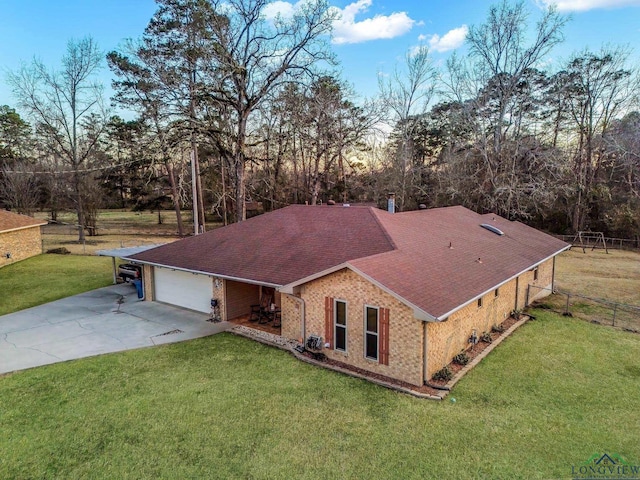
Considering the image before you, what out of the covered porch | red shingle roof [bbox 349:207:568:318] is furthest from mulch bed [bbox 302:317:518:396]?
the covered porch

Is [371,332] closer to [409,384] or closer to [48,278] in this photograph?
[409,384]

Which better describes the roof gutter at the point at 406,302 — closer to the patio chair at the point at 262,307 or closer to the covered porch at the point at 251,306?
the covered porch at the point at 251,306

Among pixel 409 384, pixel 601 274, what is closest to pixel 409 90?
pixel 601 274

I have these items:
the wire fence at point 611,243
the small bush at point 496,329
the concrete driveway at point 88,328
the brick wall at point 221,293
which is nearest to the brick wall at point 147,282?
the concrete driveway at point 88,328

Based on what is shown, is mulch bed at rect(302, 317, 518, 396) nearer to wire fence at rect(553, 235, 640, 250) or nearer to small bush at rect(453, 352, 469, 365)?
small bush at rect(453, 352, 469, 365)

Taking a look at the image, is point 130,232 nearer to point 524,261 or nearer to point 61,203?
point 61,203

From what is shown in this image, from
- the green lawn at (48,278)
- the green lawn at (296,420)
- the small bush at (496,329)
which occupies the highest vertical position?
the green lawn at (48,278)
